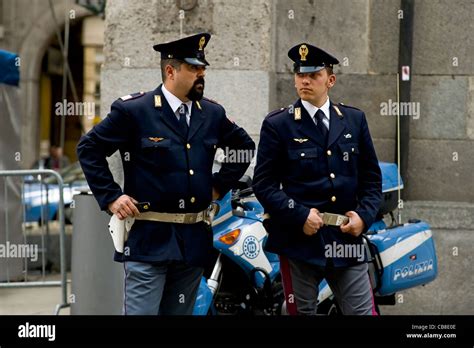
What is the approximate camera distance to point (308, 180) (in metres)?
6.20

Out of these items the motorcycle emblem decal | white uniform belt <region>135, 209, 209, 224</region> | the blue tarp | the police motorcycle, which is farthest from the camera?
the blue tarp

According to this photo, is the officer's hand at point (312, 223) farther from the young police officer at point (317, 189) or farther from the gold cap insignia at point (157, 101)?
the gold cap insignia at point (157, 101)

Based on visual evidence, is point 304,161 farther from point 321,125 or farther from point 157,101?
point 157,101

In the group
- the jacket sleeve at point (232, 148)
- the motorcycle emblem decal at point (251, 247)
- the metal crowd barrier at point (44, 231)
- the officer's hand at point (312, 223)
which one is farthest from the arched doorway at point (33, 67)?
the officer's hand at point (312, 223)

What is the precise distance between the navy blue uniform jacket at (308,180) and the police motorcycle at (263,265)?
90 cm

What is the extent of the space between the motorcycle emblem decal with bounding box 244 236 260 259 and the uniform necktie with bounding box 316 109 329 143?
1315 mm

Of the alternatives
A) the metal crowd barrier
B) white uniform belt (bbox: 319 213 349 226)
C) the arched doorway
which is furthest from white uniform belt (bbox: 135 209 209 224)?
the arched doorway

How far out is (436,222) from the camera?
356 inches

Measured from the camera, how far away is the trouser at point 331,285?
20.5ft

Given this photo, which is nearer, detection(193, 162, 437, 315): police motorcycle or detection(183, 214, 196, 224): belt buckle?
detection(183, 214, 196, 224): belt buckle

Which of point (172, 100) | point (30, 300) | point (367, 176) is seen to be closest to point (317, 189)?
point (367, 176)

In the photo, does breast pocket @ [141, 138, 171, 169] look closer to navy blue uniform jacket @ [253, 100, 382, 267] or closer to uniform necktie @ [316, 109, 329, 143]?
navy blue uniform jacket @ [253, 100, 382, 267]

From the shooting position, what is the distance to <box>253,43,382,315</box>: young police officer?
20.3ft

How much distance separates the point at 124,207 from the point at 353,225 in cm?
124
